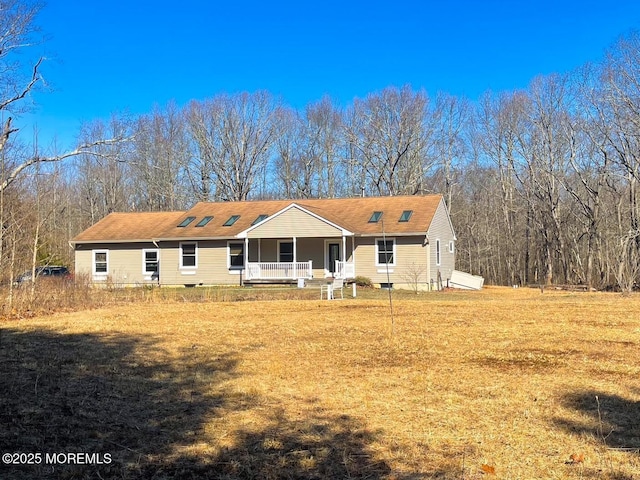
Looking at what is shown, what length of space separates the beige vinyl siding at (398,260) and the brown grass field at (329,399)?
1524 cm

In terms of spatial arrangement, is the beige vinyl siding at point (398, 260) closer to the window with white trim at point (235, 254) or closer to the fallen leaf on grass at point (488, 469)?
the window with white trim at point (235, 254)

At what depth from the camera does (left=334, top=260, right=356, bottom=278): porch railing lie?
26516mm

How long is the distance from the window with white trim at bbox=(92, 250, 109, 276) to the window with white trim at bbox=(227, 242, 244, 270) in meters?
7.29

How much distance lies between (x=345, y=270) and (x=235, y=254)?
5.80m

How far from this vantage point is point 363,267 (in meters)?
27.7

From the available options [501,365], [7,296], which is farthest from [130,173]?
[501,365]

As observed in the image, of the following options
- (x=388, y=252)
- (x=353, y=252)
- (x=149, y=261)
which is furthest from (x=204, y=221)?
(x=388, y=252)

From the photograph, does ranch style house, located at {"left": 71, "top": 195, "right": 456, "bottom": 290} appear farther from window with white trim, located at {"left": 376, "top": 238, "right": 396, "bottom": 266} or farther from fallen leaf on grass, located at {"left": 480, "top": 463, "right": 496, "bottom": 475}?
fallen leaf on grass, located at {"left": 480, "top": 463, "right": 496, "bottom": 475}

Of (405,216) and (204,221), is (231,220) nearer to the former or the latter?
(204,221)

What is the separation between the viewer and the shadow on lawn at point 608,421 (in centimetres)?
477

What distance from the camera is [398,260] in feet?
89.6

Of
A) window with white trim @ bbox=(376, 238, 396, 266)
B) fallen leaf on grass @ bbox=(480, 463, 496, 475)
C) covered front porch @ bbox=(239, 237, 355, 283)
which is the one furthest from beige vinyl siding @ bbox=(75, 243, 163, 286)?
fallen leaf on grass @ bbox=(480, 463, 496, 475)

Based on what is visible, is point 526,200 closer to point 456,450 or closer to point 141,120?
point 141,120

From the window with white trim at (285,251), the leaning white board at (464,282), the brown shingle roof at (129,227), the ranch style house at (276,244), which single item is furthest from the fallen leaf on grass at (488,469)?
the brown shingle roof at (129,227)
